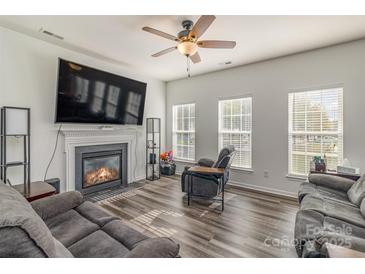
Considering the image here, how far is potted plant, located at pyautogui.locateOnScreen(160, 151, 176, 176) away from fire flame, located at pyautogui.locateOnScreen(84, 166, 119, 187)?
133 centimetres

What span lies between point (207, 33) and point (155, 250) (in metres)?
2.79

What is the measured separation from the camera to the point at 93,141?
12.6ft

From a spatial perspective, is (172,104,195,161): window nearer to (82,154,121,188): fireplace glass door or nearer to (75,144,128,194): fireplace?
(75,144,128,194): fireplace

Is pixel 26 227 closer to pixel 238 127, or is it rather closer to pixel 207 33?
pixel 207 33

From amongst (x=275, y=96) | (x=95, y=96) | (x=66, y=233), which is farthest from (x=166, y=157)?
(x=66, y=233)

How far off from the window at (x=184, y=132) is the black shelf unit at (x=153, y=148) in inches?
20.0

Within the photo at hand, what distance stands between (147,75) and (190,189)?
3240 millimetres

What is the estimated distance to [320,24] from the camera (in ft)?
8.30

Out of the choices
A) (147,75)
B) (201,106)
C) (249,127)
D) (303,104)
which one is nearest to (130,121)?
(147,75)

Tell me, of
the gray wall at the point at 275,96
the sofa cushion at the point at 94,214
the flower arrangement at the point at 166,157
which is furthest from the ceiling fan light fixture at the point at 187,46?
the flower arrangement at the point at 166,157

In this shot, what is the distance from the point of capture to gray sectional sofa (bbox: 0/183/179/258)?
2.60 ft

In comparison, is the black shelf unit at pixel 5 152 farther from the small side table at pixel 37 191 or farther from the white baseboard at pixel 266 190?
the white baseboard at pixel 266 190

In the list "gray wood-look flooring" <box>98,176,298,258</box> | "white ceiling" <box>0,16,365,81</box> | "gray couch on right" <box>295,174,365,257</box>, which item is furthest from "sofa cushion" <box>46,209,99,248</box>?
"white ceiling" <box>0,16,365,81</box>

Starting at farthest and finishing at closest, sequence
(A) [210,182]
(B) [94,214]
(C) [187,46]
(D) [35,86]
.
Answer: (A) [210,182] → (D) [35,86] → (C) [187,46] → (B) [94,214]
